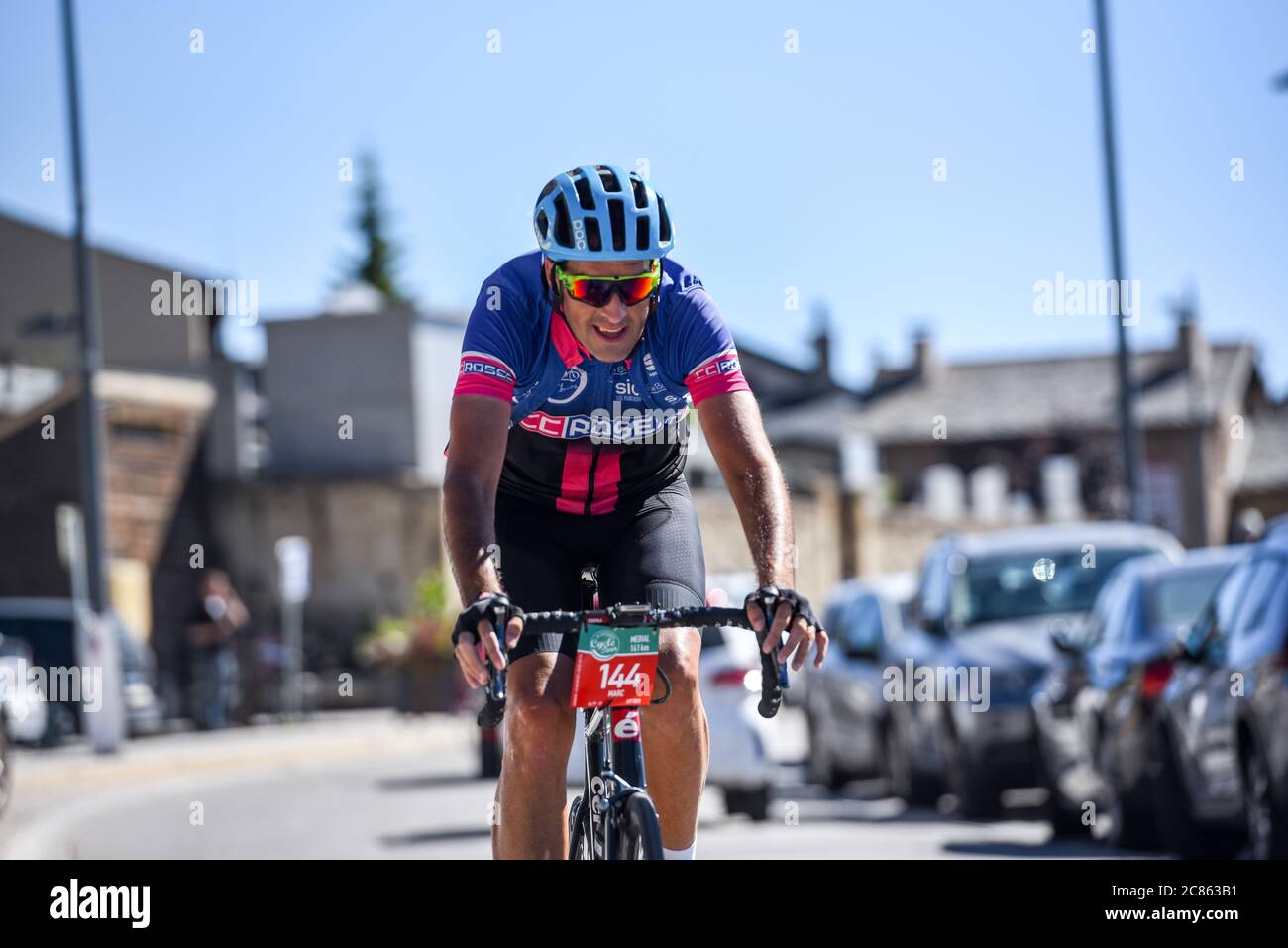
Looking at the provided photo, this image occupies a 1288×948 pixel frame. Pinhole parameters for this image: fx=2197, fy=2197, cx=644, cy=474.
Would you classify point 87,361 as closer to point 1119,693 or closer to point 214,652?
point 214,652

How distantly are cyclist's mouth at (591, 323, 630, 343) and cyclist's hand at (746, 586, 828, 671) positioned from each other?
2.43 feet

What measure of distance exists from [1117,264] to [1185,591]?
8.55m

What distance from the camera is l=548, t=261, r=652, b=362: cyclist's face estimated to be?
489 centimetres

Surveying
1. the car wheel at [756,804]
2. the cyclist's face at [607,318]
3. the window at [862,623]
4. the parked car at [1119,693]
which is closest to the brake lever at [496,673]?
the cyclist's face at [607,318]

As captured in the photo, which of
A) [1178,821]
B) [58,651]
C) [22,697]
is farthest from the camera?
[58,651]

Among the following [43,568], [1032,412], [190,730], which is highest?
[1032,412]

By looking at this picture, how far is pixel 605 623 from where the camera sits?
475 cm

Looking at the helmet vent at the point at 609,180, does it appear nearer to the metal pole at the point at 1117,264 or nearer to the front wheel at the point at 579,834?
the front wheel at the point at 579,834

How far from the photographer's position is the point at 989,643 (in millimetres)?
13531

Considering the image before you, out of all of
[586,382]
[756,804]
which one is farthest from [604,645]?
[756,804]

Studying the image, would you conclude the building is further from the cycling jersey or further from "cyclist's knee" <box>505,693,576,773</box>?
"cyclist's knee" <box>505,693,576,773</box>

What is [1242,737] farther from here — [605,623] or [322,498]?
[322,498]
